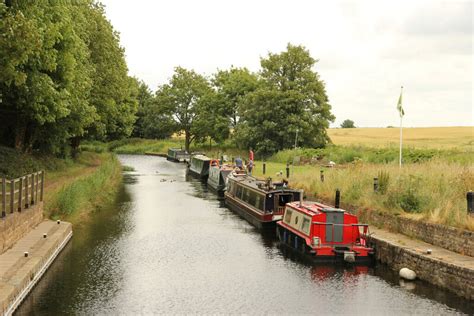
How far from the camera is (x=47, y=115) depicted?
26.4 m

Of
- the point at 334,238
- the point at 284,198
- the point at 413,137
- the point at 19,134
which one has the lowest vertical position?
the point at 334,238

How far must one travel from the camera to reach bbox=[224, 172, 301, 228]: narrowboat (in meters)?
25.8

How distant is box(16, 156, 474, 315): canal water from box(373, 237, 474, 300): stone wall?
0.25 m

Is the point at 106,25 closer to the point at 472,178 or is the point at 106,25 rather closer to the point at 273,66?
the point at 273,66

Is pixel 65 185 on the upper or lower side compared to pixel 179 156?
lower

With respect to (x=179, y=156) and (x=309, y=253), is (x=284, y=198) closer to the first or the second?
(x=309, y=253)

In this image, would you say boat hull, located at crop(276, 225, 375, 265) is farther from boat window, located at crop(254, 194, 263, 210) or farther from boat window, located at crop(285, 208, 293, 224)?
boat window, located at crop(254, 194, 263, 210)

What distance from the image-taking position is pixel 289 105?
179ft

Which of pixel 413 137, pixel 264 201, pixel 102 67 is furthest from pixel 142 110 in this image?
pixel 264 201

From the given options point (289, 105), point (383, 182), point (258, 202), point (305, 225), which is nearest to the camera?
point (305, 225)

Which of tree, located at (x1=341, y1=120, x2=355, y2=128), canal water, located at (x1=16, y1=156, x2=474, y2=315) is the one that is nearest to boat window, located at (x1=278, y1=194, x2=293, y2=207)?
canal water, located at (x1=16, y1=156, x2=474, y2=315)

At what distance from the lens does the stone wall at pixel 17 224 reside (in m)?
16.0

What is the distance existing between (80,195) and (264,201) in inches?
326

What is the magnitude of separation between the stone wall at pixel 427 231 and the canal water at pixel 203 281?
4.78ft
